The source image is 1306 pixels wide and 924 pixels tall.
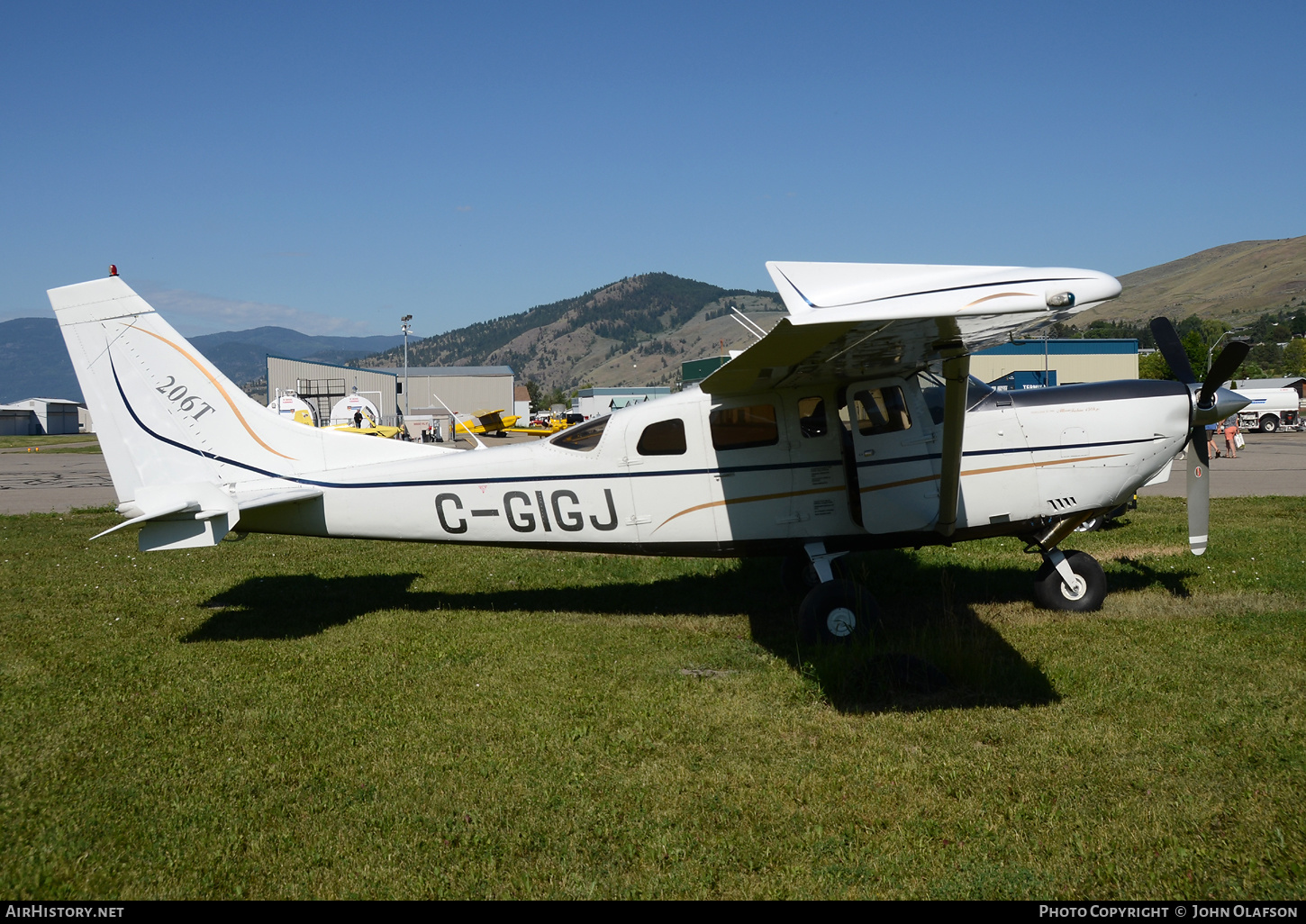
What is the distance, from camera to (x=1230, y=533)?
1149 cm

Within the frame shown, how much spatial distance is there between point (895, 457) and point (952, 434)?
3.02ft

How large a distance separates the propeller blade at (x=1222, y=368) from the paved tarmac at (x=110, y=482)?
10680 mm

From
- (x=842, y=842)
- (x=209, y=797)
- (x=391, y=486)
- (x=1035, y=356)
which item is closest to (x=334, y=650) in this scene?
(x=391, y=486)

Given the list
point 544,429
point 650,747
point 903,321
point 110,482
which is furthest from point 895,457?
point 544,429

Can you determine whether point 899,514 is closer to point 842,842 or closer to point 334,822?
point 842,842

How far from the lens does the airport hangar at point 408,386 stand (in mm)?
78688

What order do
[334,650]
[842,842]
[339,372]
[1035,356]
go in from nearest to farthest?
[842,842], [334,650], [1035,356], [339,372]

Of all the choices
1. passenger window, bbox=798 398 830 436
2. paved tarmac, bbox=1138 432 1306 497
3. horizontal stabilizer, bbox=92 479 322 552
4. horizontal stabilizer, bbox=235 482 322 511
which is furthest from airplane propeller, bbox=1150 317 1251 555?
horizontal stabilizer, bbox=92 479 322 552

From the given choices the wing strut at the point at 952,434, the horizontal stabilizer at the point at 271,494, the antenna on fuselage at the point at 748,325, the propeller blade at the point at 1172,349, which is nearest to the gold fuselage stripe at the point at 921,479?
the wing strut at the point at 952,434

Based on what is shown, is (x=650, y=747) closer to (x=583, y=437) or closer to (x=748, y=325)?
(x=583, y=437)

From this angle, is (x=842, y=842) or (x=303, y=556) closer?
(x=842, y=842)

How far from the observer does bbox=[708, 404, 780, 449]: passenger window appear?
24.6 ft

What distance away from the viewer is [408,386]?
4043 inches

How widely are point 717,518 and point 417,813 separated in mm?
3953
